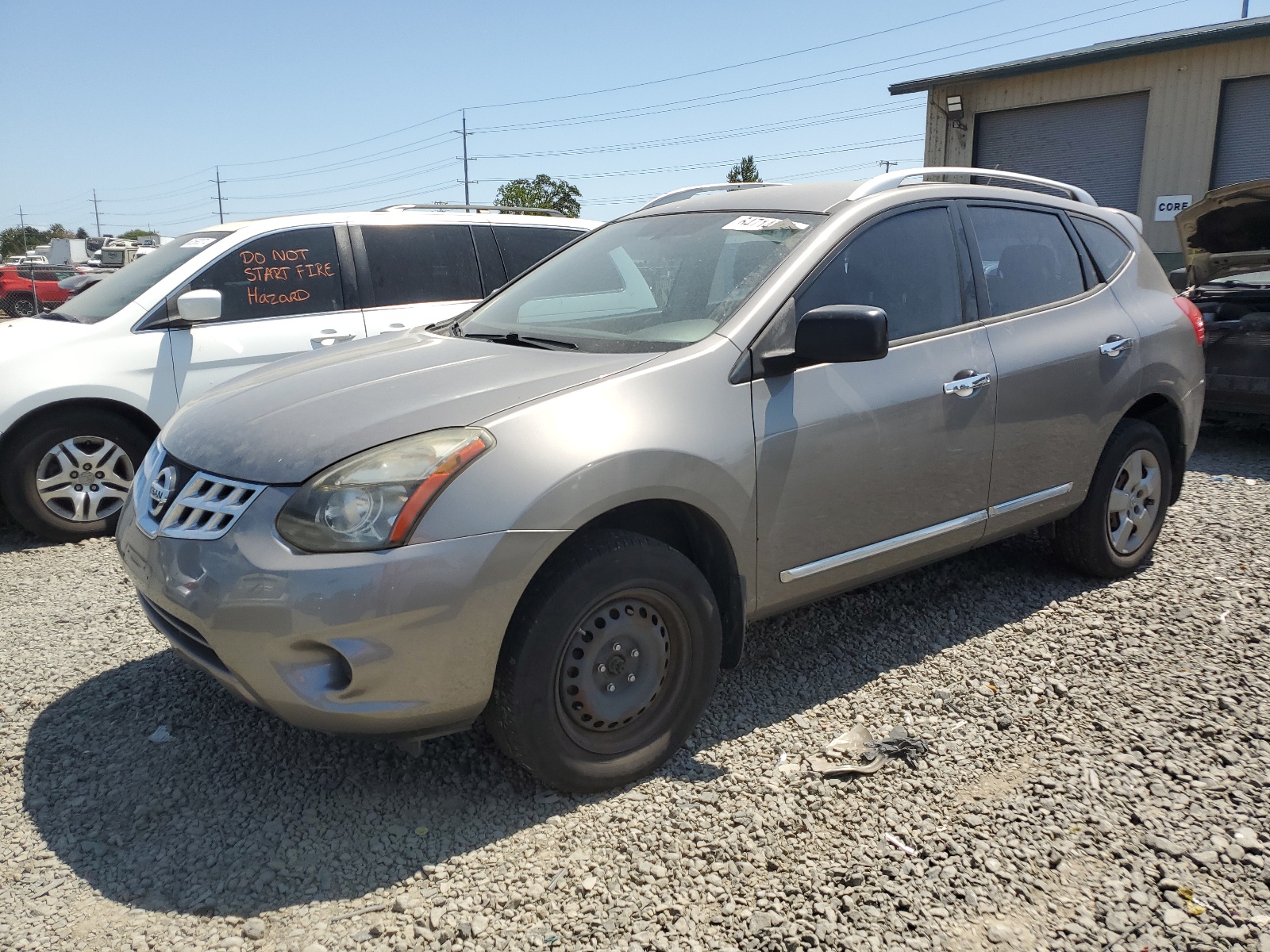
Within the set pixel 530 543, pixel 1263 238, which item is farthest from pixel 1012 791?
pixel 1263 238

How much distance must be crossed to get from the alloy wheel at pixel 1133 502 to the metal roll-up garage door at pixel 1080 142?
13.3m

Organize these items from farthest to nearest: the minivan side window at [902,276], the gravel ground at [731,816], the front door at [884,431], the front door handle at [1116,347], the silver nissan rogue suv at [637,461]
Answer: the front door handle at [1116,347] → the minivan side window at [902,276] → the front door at [884,431] → the silver nissan rogue suv at [637,461] → the gravel ground at [731,816]

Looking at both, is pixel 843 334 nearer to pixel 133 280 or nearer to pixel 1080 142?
pixel 133 280

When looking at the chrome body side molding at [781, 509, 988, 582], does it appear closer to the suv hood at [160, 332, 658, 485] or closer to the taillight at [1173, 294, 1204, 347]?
the suv hood at [160, 332, 658, 485]

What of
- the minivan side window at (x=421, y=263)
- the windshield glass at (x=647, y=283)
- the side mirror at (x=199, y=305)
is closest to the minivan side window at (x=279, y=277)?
the side mirror at (x=199, y=305)

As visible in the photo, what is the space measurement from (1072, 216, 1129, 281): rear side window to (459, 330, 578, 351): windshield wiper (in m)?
2.59

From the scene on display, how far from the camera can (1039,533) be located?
4.74m

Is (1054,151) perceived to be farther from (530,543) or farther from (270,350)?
(530,543)

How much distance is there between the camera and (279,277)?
6.14 m

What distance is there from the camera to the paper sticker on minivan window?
139 inches

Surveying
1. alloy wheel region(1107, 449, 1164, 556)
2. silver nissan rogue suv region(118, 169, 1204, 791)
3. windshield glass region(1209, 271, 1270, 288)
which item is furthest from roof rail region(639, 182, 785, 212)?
windshield glass region(1209, 271, 1270, 288)

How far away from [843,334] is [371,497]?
4.89 feet

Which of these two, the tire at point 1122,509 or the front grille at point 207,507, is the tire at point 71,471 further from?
the tire at point 1122,509

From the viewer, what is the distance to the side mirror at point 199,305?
5.66 metres
